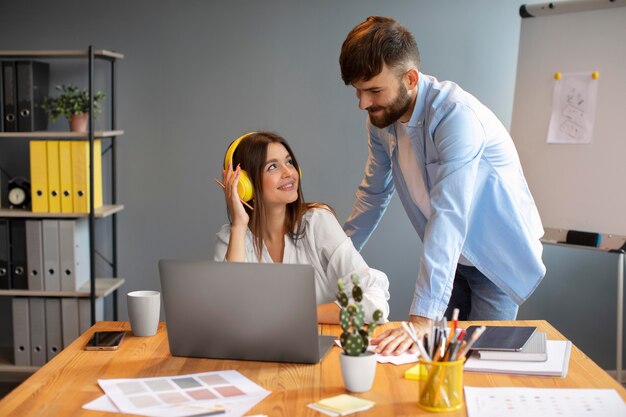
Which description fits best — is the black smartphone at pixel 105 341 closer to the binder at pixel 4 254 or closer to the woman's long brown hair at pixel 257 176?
the woman's long brown hair at pixel 257 176

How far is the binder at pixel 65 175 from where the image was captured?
3430mm

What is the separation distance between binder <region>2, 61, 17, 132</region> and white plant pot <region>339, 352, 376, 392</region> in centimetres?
253

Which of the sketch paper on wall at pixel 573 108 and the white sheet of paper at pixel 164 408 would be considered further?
the sketch paper on wall at pixel 573 108

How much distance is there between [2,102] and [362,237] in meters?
1.88

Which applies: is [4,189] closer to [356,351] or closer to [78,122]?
[78,122]

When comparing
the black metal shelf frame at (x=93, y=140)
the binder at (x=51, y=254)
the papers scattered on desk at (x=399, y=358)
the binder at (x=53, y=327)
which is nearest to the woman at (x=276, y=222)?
the papers scattered on desk at (x=399, y=358)

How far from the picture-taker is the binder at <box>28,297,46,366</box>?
11.7ft

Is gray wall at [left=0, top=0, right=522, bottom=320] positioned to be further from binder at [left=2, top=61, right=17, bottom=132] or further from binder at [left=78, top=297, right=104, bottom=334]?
binder at [left=78, top=297, right=104, bottom=334]

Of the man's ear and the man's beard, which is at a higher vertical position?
the man's ear

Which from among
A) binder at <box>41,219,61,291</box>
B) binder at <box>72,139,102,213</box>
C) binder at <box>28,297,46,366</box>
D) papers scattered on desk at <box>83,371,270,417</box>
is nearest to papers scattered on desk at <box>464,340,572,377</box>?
papers scattered on desk at <box>83,371,270,417</box>

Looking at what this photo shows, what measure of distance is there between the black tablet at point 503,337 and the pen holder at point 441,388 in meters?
0.27

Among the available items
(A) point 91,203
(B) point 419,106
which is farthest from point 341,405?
(A) point 91,203

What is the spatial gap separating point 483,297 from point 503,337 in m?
0.58

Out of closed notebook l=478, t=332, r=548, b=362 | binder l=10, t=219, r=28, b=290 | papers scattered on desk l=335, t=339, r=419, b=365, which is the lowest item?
binder l=10, t=219, r=28, b=290
